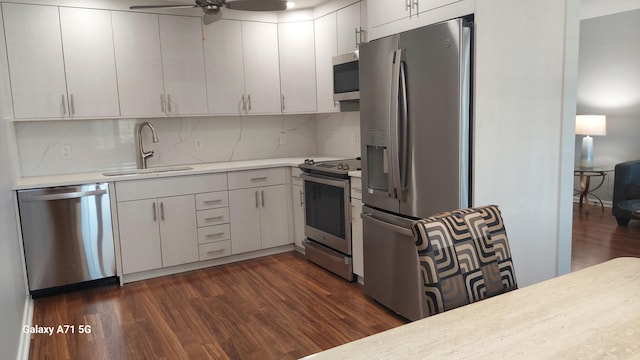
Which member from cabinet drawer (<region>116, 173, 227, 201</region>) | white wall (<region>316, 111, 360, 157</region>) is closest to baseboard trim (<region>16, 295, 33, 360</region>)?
cabinet drawer (<region>116, 173, 227, 201</region>)

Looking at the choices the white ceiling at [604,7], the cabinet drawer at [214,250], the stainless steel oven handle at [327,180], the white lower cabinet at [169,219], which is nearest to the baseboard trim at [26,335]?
the white lower cabinet at [169,219]

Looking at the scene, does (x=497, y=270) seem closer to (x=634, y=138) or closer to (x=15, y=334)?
(x=15, y=334)

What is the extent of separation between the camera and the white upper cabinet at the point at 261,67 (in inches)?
171

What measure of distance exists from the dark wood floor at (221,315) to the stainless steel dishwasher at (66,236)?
0.47 ft

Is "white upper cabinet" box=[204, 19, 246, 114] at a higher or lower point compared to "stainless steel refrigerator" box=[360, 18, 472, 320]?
higher

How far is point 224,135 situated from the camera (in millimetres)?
4574

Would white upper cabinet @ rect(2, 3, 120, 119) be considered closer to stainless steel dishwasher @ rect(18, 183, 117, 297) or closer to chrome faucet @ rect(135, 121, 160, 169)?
chrome faucet @ rect(135, 121, 160, 169)

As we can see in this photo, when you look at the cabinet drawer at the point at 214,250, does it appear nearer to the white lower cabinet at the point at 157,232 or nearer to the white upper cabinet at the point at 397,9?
the white lower cabinet at the point at 157,232

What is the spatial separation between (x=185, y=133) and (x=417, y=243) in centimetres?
351

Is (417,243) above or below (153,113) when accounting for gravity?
below

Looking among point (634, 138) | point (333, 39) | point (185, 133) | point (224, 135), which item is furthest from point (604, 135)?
point (185, 133)

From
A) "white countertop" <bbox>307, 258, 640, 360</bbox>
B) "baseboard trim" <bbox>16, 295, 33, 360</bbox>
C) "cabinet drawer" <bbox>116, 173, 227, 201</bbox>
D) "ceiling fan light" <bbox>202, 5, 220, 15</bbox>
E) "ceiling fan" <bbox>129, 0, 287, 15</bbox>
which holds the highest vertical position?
"ceiling fan" <bbox>129, 0, 287, 15</bbox>

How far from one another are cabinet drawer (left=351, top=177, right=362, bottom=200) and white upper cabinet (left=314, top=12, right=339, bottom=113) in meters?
0.96

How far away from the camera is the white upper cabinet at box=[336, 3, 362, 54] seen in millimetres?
3654
